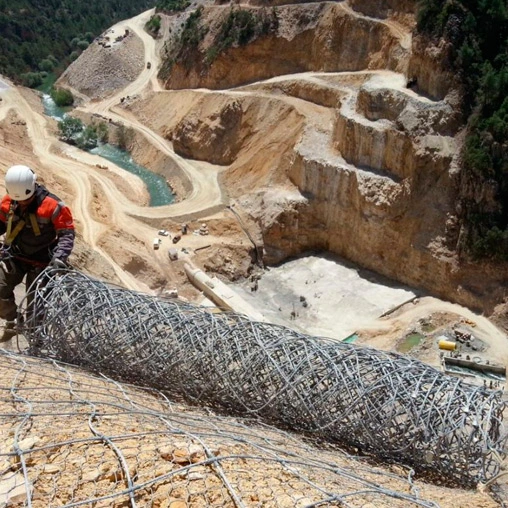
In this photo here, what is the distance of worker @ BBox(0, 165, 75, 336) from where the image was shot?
32.1ft

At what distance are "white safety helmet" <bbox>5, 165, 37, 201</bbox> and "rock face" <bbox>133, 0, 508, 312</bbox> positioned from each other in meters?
21.9

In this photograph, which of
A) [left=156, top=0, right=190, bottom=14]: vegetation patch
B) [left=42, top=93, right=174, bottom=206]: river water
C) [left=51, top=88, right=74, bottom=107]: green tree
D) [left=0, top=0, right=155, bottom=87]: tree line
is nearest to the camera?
[left=42, top=93, right=174, bottom=206]: river water

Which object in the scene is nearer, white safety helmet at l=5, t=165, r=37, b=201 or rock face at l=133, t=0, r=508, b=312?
white safety helmet at l=5, t=165, r=37, b=201

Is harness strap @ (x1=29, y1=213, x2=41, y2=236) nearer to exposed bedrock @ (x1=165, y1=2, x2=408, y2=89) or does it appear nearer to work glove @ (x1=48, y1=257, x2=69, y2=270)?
work glove @ (x1=48, y1=257, x2=69, y2=270)

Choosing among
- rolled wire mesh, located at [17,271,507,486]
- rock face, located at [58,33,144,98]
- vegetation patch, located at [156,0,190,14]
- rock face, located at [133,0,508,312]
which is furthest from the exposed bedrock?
rolled wire mesh, located at [17,271,507,486]

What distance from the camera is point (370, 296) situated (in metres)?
28.8

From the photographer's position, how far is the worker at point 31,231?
9.80m

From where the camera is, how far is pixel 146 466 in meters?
5.80

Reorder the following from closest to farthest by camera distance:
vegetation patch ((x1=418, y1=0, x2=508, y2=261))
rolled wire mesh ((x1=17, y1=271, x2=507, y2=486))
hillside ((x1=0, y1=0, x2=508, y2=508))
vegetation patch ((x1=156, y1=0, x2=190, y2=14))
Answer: hillside ((x1=0, y1=0, x2=508, y2=508)), rolled wire mesh ((x1=17, y1=271, x2=507, y2=486)), vegetation patch ((x1=418, y1=0, x2=508, y2=261)), vegetation patch ((x1=156, y1=0, x2=190, y2=14))

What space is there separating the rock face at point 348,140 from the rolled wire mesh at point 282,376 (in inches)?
758

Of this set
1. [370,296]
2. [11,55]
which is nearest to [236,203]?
[370,296]

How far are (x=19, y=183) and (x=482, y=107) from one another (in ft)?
78.0

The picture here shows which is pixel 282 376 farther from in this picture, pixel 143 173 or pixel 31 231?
pixel 143 173

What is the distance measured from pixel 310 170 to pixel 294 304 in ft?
26.3
